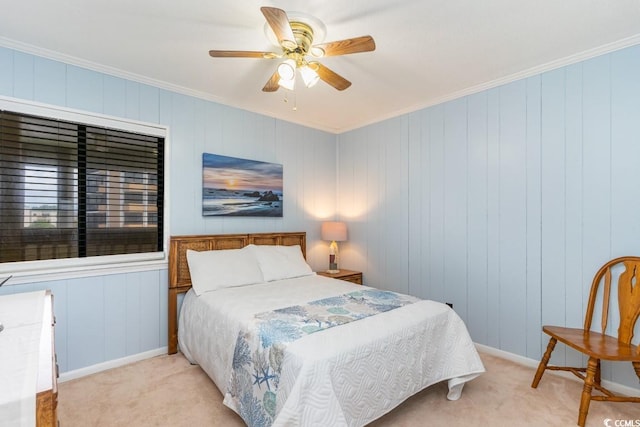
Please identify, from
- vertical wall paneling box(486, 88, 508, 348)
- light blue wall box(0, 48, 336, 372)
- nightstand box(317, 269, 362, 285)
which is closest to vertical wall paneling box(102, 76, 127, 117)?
light blue wall box(0, 48, 336, 372)

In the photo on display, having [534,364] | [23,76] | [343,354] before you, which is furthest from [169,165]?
[534,364]

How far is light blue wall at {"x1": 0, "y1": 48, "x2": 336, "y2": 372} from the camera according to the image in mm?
2402

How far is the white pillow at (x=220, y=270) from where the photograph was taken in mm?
2719

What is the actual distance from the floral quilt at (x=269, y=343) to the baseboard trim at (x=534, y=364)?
1316mm

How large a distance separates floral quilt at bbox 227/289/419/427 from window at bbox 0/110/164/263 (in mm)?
1599

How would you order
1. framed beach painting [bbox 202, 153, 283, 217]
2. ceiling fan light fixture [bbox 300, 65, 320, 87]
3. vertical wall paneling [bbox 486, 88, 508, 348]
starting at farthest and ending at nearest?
framed beach painting [bbox 202, 153, 283, 217] < vertical wall paneling [bbox 486, 88, 508, 348] < ceiling fan light fixture [bbox 300, 65, 320, 87]

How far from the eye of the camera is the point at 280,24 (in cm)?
157

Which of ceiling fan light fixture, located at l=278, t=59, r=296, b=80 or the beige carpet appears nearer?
ceiling fan light fixture, located at l=278, t=59, r=296, b=80

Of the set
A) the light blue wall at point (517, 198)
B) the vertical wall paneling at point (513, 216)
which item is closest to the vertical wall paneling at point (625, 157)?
the light blue wall at point (517, 198)

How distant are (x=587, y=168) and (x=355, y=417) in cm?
249

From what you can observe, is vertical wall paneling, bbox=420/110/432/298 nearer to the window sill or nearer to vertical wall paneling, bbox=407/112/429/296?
vertical wall paneling, bbox=407/112/429/296

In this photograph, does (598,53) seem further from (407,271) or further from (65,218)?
(65,218)

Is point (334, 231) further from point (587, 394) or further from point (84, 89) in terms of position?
point (84, 89)

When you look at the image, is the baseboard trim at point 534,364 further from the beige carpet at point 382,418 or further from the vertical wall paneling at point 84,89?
the vertical wall paneling at point 84,89
